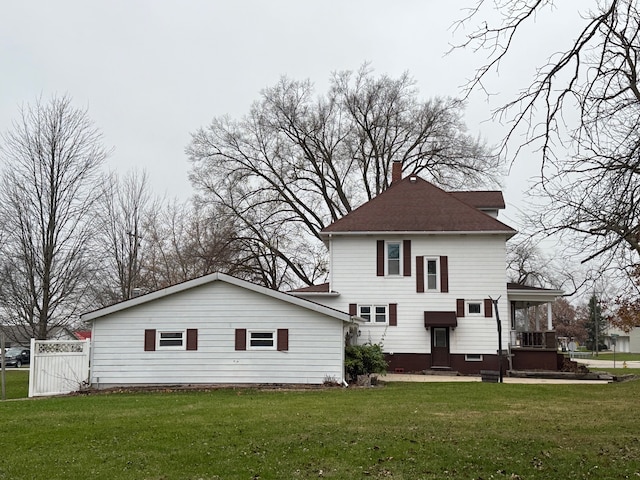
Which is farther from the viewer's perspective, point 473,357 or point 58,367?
point 473,357

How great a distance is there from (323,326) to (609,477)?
1466 cm

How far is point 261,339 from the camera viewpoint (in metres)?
23.3

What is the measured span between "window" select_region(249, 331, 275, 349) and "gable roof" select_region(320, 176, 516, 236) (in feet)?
29.3

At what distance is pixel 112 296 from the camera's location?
39.4 metres

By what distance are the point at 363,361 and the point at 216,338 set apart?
5.23 m

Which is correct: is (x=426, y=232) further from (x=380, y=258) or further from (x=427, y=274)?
(x=380, y=258)

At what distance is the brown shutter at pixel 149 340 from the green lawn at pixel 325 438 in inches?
192

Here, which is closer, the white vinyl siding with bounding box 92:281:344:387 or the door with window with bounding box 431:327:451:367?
the white vinyl siding with bounding box 92:281:344:387

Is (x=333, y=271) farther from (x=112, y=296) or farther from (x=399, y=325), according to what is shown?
(x=112, y=296)

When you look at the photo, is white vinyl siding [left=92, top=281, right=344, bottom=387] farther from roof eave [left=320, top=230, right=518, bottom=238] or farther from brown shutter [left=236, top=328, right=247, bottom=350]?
roof eave [left=320, top=230, right=518, bottom=238]

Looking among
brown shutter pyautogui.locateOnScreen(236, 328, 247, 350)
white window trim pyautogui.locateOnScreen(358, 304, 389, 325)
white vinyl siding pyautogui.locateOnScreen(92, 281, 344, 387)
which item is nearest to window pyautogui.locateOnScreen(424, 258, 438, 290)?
white window trim pyautogui.locateOnScreen(358, 304, 389, 325)

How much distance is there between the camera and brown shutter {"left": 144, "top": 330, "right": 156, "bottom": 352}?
2317 centimetres

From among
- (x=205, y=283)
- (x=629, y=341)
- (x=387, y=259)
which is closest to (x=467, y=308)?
(x=387, y=259)

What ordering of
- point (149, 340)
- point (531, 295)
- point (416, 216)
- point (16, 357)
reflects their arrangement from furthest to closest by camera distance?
point (16, 357)
point (416, 216)
point (531, 295)
point (149, 340)
